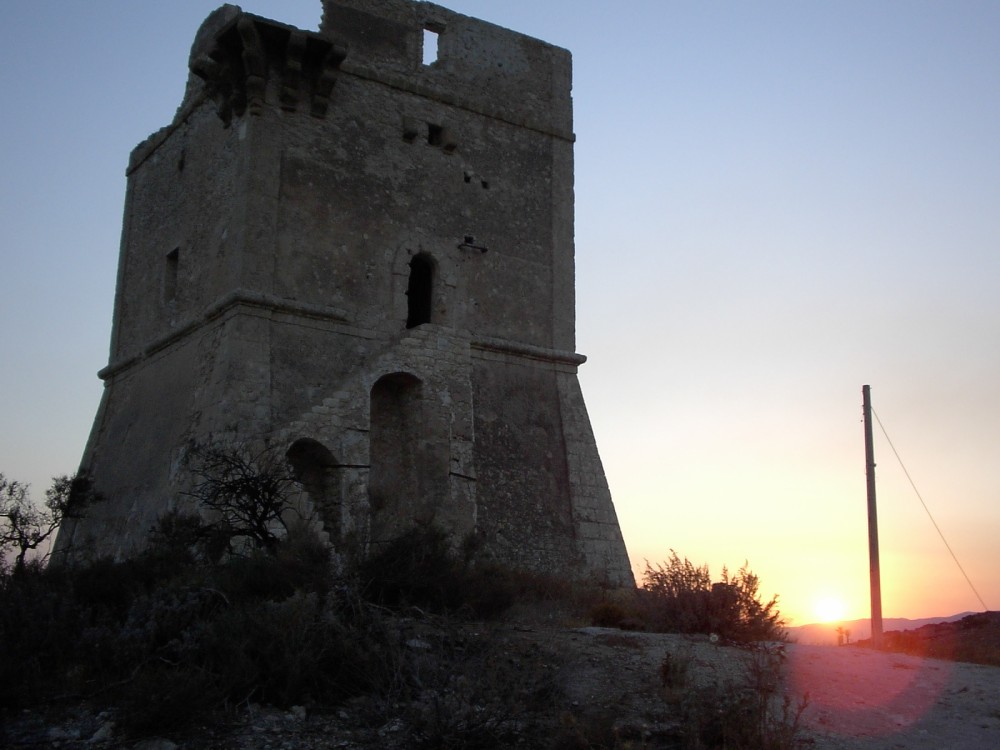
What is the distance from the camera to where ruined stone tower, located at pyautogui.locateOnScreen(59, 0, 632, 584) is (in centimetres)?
1541

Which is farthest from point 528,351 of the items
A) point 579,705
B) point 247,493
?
point 579,705

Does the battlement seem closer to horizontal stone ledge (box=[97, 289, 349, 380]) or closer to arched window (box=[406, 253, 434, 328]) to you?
arched window (box=[406, 253, 434, 328])

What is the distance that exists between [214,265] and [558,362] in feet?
18.1

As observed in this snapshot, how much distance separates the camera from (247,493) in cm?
1275

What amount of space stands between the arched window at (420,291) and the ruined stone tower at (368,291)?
0.04 m

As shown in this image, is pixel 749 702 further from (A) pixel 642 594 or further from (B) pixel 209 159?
(B) pixel 209 159

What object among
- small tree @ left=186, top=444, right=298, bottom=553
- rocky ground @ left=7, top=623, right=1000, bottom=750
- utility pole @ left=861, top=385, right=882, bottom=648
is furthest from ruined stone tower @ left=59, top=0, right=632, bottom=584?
rocky ground @ left=7, top=623, right=1000, bottom=750

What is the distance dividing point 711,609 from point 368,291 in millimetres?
7179

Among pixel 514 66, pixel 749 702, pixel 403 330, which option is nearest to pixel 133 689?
pixel 749 702

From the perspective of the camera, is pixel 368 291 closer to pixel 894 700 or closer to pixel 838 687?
pixel 838 687

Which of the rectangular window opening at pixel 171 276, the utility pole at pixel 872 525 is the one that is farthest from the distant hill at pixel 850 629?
the rectangular window opening at pixel 171 276

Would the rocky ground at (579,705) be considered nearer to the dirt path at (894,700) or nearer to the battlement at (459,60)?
Answer: the dirt path at (894,700)

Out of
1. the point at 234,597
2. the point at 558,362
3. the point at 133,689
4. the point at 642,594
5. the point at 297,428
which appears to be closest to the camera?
the point at 133,689

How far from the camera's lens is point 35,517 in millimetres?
17062
